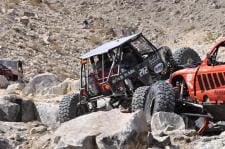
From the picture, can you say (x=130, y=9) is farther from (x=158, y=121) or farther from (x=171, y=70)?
(x=158, y=121)

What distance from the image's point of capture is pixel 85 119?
970cm

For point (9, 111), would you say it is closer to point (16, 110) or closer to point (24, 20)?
point (16, 110)

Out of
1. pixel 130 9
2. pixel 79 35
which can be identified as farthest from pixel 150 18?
pixel 79 35

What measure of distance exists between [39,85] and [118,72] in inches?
294

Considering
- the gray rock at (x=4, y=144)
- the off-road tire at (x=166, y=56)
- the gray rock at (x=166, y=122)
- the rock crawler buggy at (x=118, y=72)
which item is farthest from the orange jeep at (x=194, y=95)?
the gray rock at (x=4, y=144)

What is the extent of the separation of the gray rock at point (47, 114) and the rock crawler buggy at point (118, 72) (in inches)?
25.4

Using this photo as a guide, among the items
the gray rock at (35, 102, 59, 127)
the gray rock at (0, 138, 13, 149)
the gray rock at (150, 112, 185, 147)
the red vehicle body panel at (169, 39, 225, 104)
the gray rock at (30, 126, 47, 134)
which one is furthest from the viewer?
the gray rock at (35, 102, 59, 127)

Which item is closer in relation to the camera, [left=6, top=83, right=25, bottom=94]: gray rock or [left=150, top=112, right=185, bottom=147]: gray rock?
[left=150, top=112, right=185, bottom=147]: gray rock

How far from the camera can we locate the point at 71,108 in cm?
1478

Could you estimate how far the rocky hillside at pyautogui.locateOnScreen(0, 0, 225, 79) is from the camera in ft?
110

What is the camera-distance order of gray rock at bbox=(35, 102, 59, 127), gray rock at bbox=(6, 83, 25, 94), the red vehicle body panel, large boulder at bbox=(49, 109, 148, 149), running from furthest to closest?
gray rock at bbox=(6, 83, 25, 94)
gray rock at bbox=(35, 102, 59, 127)
the red vehicle body panel
large boulder at bbox=(49, 109, 148, 149)

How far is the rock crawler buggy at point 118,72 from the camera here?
1411 centimetres

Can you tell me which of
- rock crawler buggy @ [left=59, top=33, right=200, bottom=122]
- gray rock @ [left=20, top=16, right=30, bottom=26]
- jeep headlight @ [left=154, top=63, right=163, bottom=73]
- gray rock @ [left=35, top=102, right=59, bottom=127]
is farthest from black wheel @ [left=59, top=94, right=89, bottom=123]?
gray rock @ [left=20, top=16, right=30, bottom=26]

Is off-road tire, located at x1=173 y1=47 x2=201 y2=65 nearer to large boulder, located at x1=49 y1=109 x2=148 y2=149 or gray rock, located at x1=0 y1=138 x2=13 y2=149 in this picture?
gray rock, located at x1=0 y1=138 x2=13 y2=149
